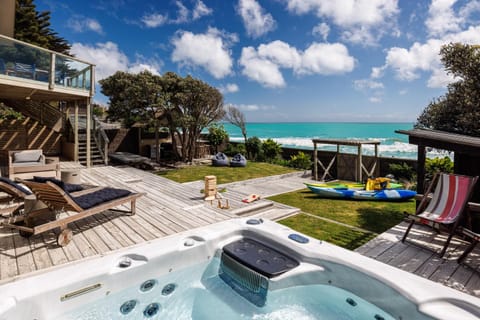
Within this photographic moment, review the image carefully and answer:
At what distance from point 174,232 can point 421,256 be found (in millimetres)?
4154

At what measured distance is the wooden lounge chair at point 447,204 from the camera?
422 centimetres

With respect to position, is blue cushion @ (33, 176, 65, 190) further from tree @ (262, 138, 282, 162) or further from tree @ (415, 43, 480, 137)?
tree @ (262, 138, 282, 162)

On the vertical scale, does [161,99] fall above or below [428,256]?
above

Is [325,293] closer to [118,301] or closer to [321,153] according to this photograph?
[118,301]

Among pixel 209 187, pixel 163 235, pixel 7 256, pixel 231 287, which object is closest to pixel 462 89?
pixel 209 187

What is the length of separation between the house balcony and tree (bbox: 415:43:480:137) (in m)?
11.1

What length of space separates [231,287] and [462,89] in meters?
7.25

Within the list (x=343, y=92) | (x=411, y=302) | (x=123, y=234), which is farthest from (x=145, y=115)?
(x=343, y=92)

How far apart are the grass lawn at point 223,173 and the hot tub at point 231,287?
6438 millimetres

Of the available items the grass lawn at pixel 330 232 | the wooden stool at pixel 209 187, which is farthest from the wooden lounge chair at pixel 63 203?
the grass lawn at pixel 330 232

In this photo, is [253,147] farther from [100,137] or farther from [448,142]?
[448,142]

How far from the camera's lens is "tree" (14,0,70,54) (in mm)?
20344

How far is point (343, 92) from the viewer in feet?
136

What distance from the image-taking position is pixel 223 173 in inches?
487
